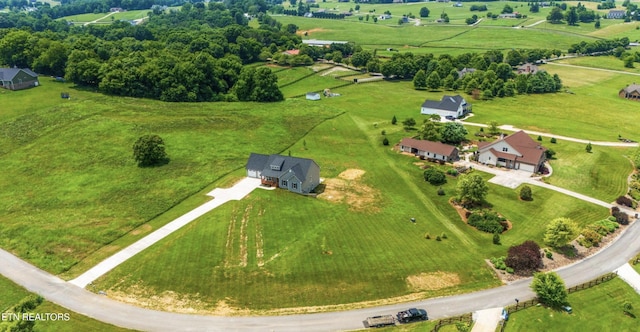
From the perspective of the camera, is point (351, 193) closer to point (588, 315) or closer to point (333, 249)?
point (333, 249)

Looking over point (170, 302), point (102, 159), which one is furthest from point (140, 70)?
point (170, 302)

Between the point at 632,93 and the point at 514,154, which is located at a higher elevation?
the point at 514,154

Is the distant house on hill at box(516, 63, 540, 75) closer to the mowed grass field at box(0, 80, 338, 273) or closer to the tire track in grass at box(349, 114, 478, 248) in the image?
the mowed grass field at box(0, 80, 338, 273)

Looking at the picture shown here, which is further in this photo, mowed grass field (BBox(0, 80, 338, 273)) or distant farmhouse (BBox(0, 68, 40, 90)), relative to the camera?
distant farmhouse (BBox(0, 68, 40, 90))

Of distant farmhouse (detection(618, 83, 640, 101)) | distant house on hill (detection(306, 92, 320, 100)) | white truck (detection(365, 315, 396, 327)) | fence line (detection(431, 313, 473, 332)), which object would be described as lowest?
fence line (detection(431, 313, 473, 332))

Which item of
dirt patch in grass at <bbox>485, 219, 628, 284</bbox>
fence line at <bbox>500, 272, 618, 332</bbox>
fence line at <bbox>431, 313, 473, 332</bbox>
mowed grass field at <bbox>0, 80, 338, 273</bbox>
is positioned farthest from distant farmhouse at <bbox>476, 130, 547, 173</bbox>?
fence line at <bbox>431, 313, 473, 332</bbox>

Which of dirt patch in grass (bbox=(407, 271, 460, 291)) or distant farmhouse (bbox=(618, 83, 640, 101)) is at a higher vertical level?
distant farmhouse (bbox=(618, 83, 640, 101))
